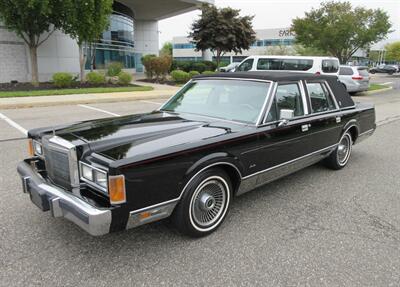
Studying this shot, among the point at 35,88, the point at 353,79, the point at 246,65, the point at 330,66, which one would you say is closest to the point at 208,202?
the point at 330,66

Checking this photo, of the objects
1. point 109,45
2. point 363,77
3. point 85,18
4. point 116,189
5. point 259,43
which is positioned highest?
point 259,43

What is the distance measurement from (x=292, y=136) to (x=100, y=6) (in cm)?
1604

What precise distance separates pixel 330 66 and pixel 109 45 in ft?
62.5

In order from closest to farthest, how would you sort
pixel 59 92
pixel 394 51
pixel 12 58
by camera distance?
pixel 59 92
pixel 12 58
pixel 394 51

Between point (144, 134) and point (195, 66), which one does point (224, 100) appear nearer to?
point (144, 134)

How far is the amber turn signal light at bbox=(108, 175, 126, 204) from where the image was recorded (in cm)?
254

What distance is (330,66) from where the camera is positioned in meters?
16.4

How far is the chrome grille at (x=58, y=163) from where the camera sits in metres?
2.90

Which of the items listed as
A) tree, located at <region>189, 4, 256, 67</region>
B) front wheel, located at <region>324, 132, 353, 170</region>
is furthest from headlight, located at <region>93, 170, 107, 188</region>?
tree, located at <region>189, 4, 256, 67</region>

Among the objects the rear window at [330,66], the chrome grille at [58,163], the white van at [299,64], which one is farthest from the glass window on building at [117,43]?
the chrome grille at [58,163]

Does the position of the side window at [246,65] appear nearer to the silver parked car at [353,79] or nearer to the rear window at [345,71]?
the silver parked car at [353,79]

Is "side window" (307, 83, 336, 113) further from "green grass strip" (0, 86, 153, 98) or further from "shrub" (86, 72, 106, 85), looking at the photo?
"shrub" (86, 72, 106, 85)

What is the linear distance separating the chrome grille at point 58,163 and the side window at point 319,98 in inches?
126

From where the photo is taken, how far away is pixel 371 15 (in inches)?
956
